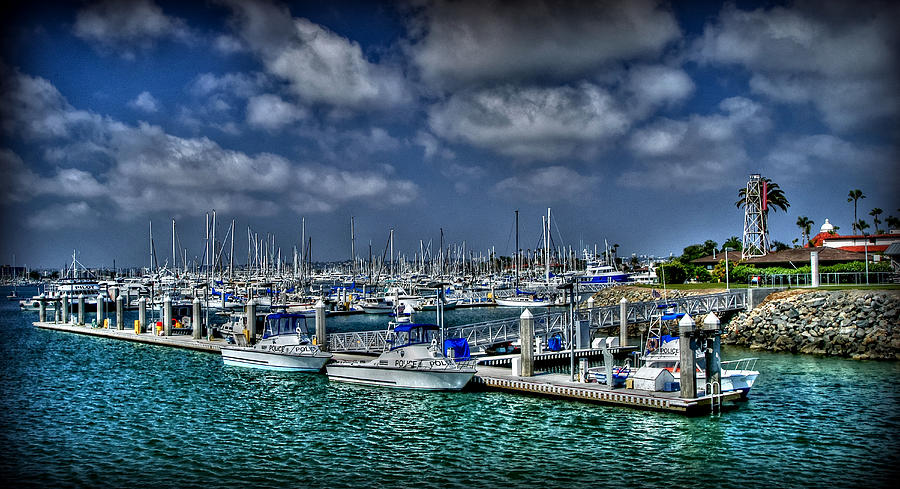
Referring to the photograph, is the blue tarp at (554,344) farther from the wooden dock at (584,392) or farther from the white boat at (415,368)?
the white boat at (415,368)

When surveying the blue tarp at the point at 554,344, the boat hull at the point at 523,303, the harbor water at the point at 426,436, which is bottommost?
the harbor water at the point at 426,436

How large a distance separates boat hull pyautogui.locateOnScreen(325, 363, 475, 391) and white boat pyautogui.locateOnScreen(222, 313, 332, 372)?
387 cm

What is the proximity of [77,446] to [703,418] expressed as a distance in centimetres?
A: 2272

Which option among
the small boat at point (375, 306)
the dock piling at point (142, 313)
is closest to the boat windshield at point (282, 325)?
the dock piling at point (142, 313)

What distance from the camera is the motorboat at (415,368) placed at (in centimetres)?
3122

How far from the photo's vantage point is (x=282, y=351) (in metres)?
38.3

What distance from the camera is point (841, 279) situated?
58875 millimetres

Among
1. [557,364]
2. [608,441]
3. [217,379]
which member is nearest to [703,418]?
[608,441]

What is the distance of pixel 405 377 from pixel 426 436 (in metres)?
8.13

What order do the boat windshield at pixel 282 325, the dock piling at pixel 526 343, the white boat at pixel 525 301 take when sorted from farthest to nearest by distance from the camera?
the white boat at pixel 525 301
the boat windshield at pixel 282 325
the dock piling at pixel 526 343

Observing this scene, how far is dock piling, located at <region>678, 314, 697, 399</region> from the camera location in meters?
25.8

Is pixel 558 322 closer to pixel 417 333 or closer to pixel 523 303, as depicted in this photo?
pixel 417 333

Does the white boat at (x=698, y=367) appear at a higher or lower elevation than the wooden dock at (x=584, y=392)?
higher

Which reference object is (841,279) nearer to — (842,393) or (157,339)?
(842,393)
